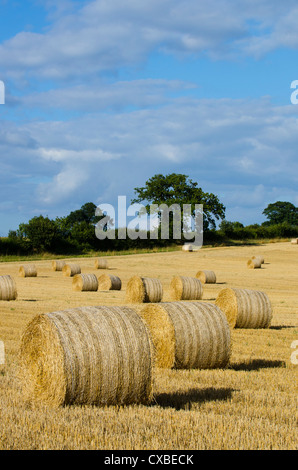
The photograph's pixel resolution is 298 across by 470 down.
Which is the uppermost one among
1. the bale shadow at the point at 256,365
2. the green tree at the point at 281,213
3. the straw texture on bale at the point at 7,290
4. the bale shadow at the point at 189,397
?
the green tree at the point at 281,213

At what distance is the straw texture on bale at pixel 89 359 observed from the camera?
22.4 ft

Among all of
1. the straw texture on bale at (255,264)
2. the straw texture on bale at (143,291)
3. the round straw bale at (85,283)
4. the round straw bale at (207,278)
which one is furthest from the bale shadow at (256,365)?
the straw texture on bale at (255,264)

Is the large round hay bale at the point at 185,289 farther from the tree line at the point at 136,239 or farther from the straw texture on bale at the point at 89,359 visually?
the tree line at the point at 136,239

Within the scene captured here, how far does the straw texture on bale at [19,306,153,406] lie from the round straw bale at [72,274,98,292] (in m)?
19.8

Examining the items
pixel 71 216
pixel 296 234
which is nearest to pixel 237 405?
pixel 296 234

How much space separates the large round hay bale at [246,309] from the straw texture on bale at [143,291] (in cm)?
707

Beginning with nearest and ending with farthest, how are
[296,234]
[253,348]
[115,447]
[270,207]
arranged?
[115,447]
[253,348]
[296,234]
[270,207]

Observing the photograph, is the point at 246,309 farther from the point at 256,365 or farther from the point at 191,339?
the point at 191,339

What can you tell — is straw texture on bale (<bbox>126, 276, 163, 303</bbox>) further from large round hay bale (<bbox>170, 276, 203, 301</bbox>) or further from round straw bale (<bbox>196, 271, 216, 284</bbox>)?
round straw bale (<bbox>196, 271, 216, 284</bbox>)

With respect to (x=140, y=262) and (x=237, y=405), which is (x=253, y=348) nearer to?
(x=237, y=405)

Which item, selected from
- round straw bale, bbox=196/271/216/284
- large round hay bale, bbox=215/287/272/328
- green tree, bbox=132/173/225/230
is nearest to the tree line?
green tree, bbox=132/173/225/230

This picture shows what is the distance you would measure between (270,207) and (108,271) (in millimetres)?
83408

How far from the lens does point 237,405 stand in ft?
23.5
